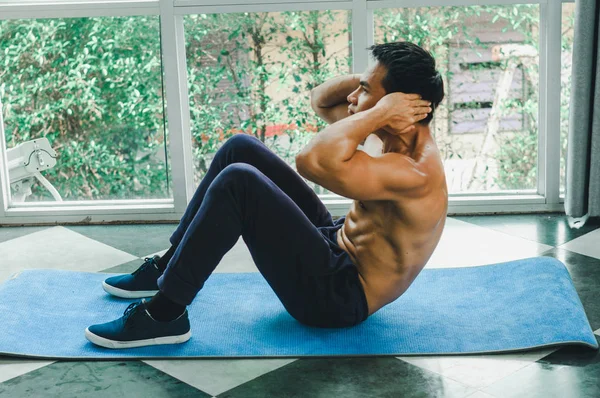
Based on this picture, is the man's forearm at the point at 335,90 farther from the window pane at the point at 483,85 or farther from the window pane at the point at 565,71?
the window pane at the point at 565,71

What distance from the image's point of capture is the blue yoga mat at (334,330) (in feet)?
7.22

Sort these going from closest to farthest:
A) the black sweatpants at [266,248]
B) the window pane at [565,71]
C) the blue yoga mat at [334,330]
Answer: the black sweatpants at [266,248], the blue yoga mat at [334,330], the window pane at [565,71]

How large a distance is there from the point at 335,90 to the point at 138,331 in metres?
0.87

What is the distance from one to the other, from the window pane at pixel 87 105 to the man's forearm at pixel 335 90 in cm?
117

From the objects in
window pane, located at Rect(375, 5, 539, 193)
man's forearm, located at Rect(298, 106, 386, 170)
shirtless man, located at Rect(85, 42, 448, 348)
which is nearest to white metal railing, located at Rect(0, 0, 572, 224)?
window pane, located at Rect(375, 5, 539, 193)

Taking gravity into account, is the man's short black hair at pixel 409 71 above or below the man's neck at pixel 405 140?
above

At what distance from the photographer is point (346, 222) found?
2.32 metres

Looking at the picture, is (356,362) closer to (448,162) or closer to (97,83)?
(448,162)

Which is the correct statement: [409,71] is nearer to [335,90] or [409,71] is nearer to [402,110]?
[402,110]

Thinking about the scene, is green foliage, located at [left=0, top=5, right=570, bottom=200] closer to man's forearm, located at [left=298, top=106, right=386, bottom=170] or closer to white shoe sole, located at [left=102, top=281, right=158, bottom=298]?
white shoe sole, located at [left=102, top=281, right=158, bottom=298]

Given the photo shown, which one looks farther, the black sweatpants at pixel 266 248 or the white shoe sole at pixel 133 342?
the white shoe sole at pixel 133 342

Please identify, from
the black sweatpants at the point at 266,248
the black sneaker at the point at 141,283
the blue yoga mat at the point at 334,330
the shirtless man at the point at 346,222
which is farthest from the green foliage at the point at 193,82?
the black sweatpants at the point at 266,248

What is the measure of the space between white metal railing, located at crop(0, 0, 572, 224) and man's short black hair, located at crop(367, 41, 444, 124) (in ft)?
4.20

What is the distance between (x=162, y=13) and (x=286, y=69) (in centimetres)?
54
